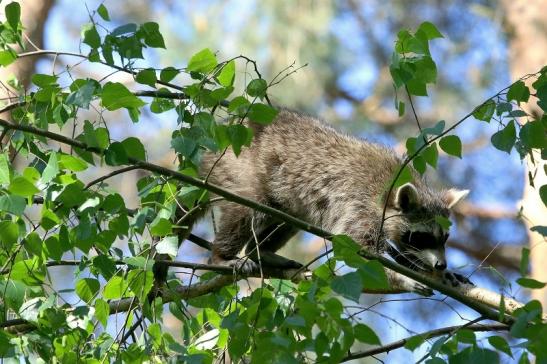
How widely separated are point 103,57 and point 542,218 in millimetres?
6170

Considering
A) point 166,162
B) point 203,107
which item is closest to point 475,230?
point 166,162

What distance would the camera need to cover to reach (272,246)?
599 centimetres

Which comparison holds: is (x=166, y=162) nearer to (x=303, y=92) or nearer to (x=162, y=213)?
(x=303, y=92)

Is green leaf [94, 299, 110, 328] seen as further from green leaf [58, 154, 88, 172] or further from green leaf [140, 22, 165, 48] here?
green leaf [140, 22, 165, 48]

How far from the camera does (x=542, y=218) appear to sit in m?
8.35

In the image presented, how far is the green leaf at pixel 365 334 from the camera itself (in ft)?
8.29

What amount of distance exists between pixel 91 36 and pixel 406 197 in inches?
128

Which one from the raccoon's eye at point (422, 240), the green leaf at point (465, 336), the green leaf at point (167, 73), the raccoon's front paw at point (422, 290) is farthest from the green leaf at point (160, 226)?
the raccoon's eye at point (422, 240)

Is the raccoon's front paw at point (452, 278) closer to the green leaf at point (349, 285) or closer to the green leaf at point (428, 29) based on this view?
the green leaf at point (428, 29)

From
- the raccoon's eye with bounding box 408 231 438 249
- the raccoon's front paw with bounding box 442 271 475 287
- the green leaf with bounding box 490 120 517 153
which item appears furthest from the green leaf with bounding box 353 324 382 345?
the raccoon's eye with bounding box 408 231 438 249

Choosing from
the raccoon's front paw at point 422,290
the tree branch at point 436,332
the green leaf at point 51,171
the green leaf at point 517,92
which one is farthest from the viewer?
the raccoon's front paw at point 422,290

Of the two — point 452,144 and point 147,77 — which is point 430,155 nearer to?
point 452,144

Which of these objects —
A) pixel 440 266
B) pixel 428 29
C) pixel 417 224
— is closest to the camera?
pixel 428 29

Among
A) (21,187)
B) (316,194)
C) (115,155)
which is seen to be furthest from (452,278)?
(21,187)
